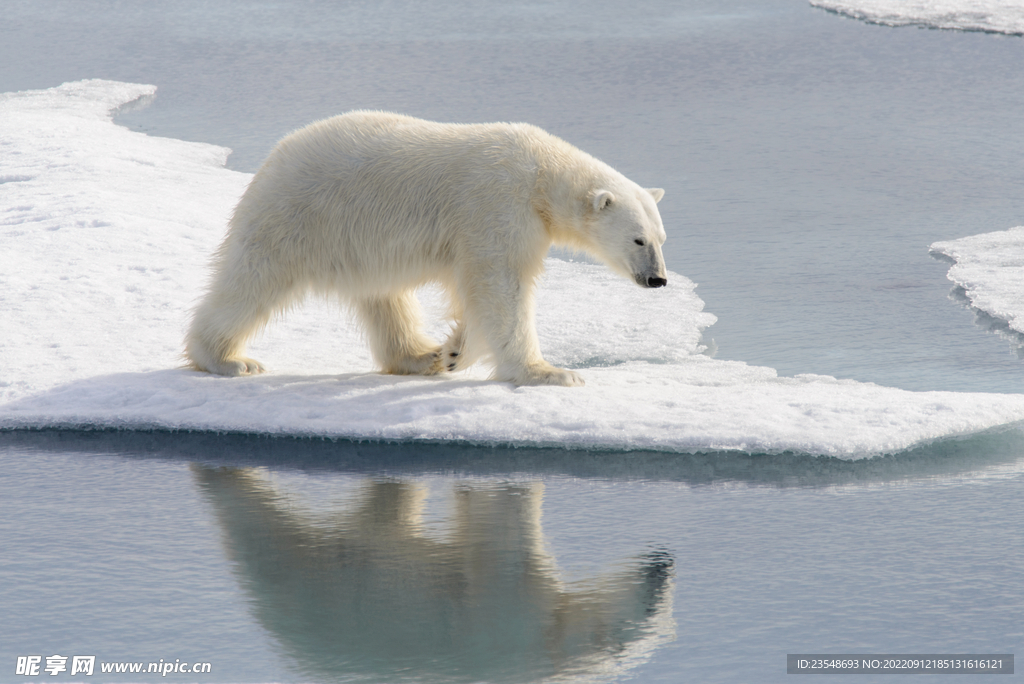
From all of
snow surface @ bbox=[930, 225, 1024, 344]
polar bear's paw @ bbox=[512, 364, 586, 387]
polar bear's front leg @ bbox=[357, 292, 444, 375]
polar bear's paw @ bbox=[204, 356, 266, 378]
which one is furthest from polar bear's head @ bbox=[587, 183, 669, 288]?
snow surface @ bbox=[930, 225, 1024, 344]

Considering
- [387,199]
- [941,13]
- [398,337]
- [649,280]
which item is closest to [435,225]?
[387,199]

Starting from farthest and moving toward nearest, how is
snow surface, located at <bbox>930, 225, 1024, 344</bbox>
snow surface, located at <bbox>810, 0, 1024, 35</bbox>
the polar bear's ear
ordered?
snow surface, located at <bbox>810, 0, 1024, 35</bbox> < snow surface, located at <bbox>930, 225, 1024, 344</bbox> < the polar bear's ear

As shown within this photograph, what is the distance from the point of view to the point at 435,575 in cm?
328

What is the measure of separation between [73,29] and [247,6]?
2.71 m

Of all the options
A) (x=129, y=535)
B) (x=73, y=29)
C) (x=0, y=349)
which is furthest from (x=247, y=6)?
(x=129, y=535)

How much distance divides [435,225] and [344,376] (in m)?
0.81

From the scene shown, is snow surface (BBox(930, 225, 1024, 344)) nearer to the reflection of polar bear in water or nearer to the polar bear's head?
the polar bear's head

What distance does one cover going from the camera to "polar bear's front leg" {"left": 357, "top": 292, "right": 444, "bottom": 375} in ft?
16.4

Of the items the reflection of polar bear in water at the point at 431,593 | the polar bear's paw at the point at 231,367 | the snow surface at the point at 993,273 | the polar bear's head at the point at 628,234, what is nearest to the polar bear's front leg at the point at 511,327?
the polar bear's head at the point at 628,234

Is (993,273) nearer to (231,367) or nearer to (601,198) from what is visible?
(601,198)

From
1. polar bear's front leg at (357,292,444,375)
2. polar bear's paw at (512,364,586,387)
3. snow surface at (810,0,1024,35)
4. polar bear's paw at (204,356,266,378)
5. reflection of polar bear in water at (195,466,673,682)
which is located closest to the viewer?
reflection of polar bear in water at (195,466,673,682)

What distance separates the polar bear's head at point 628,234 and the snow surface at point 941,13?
35.7ft

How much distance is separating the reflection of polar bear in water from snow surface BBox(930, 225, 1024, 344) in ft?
11.1

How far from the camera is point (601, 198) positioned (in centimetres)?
445
